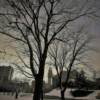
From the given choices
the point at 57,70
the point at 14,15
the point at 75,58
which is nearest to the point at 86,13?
the point at 14,15

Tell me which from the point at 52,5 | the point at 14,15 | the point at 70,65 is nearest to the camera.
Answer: the point at 14,15

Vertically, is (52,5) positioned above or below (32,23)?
above

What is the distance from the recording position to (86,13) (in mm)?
11844

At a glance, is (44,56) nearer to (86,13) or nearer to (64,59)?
(86,13)

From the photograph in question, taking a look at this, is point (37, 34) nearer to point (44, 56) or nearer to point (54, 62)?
point (44, 56)

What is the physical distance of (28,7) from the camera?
11.1 m

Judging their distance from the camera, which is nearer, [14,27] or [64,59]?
[14,27]

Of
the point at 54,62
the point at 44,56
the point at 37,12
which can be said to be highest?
the point at 37,12

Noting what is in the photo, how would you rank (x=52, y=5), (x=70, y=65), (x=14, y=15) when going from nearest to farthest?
(x=14, y=15), (x=52, y=5), (x=70, y=65)

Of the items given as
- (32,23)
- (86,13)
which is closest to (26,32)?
(32,23)

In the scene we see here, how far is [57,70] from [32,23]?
12.3m

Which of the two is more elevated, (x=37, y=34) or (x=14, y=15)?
(x=14, y=15)

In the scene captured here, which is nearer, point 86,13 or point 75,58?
point 86,13

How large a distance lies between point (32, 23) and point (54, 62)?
11.8 m
